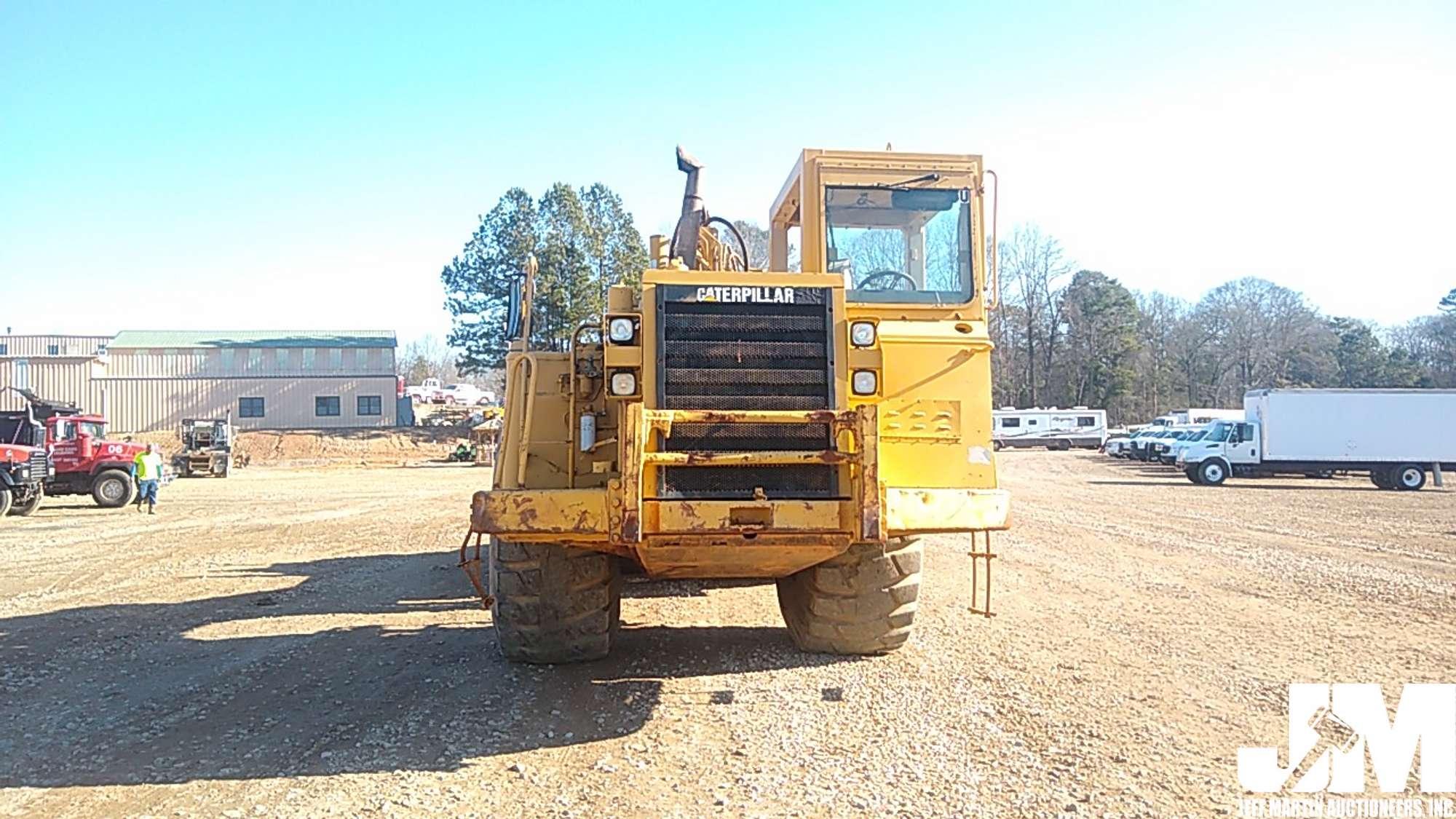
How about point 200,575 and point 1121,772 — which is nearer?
point 1121,772

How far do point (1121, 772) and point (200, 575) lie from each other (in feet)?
37.3

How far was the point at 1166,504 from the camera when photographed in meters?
24.2

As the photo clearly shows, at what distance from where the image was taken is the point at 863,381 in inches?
246

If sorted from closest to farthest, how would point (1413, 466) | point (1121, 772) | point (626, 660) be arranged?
point (1121, 772) < point (626, 660) < point (1413, 466)

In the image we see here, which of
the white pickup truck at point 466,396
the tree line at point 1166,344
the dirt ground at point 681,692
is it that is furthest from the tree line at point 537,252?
the dirt ground at point 681,692

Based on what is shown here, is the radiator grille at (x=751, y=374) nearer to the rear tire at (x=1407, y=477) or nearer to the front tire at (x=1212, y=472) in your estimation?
the front tire at (x=1212, y=472)

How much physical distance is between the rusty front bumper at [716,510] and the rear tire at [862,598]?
1.02 metres

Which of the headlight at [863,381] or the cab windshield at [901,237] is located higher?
the cab windshield at [901,237]

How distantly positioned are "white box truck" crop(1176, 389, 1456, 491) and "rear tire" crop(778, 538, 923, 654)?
2905 centimetres

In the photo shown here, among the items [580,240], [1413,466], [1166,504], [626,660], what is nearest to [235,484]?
[580,240]

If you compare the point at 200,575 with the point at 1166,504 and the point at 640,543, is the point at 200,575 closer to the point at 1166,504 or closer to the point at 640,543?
the point at 640,543

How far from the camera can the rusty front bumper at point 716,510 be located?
566cm

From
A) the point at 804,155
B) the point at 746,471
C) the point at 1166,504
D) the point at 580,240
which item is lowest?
the point at 1166,504

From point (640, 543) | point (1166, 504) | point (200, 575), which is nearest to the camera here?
point (640, 543)
